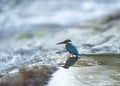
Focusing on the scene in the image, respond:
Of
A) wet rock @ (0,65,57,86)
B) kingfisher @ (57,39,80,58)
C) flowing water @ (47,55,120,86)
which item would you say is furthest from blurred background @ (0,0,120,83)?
wet rock @ (0,65,57,86)

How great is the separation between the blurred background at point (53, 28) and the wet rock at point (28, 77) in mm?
1728

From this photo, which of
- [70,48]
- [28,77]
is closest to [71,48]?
[70,48]

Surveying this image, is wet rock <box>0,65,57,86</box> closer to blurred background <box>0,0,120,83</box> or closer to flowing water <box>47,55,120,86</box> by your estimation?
flowing water <box>47,55,120,86</box>

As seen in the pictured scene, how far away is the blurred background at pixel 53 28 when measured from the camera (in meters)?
12.5

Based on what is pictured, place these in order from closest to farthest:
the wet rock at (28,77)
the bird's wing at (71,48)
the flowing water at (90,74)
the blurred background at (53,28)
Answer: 1. the wet rock at (28,77)
2. the flowing water at (90,74)
3. the bird's wing at (71,48)
4. the blurred background at (53,28)

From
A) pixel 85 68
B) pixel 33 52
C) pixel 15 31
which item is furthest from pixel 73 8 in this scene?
pixel 85 68

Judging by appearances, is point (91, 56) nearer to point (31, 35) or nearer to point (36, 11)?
point (31, 35)

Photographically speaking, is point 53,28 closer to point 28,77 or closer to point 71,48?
point 71,48

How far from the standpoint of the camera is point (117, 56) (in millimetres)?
10523

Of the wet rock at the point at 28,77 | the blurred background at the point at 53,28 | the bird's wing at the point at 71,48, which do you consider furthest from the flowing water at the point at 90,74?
the blurred background at the point at 53,28

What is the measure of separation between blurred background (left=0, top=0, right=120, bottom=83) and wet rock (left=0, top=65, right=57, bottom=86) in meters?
1.73

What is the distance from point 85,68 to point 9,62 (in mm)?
2873

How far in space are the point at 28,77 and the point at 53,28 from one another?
51.1 feet

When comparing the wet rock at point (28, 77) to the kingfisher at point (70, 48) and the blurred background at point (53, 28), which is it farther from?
the blurred background at point (53, 28)
